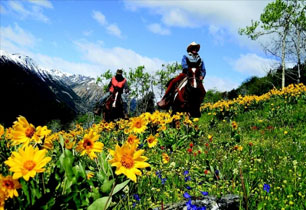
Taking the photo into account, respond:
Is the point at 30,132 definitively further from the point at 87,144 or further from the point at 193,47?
the point at 193,47

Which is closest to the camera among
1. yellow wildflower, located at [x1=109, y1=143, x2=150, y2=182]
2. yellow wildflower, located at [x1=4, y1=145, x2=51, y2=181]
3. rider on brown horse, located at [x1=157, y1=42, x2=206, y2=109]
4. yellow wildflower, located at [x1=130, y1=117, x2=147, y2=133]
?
yellow wildflower, located at [x1=4, y1=145, x2=51, y2=181]

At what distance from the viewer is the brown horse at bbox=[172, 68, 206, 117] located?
911cm

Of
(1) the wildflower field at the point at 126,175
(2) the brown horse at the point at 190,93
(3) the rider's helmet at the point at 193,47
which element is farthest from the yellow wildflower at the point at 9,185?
(3) the rider's helmet at the point at 193,47

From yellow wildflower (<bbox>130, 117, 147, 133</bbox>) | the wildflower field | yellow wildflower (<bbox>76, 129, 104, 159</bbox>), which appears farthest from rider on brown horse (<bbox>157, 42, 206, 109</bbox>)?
yellow wildflower (<bbox>76, 129, 104, 159</bbox>)

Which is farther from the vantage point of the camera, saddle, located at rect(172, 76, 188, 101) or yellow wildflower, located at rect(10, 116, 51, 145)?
saddle, located at rect(172, 76, 188, 101)

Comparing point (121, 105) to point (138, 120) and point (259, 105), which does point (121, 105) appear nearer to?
point (259, 105)

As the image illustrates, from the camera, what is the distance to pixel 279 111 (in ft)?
36.8

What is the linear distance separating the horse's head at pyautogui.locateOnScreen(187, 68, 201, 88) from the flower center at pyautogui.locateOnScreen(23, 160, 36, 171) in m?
7.92

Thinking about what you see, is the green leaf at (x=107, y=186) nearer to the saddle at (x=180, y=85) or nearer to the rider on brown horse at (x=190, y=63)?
the rider on brown horse at (x=190, y=63)

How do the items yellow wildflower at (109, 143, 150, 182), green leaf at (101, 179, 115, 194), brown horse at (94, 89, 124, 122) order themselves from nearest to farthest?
yellow wildflower at (109, 143, 150, 182) → green leaf at (101, 179, 115, 194) → brown horse at (94, 89, 124, 122)

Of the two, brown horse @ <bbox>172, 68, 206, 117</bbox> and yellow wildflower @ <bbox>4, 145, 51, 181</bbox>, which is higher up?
brown horse @ <bbox>172, 68, 206, 117</bbox>

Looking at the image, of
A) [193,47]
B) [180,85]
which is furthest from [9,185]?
[193,47]

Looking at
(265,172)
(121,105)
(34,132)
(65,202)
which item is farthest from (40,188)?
(121,105)

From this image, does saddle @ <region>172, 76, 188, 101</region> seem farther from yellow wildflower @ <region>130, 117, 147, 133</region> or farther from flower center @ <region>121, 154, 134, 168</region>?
flower center @ <region>121, 154, 134, 168</region>
